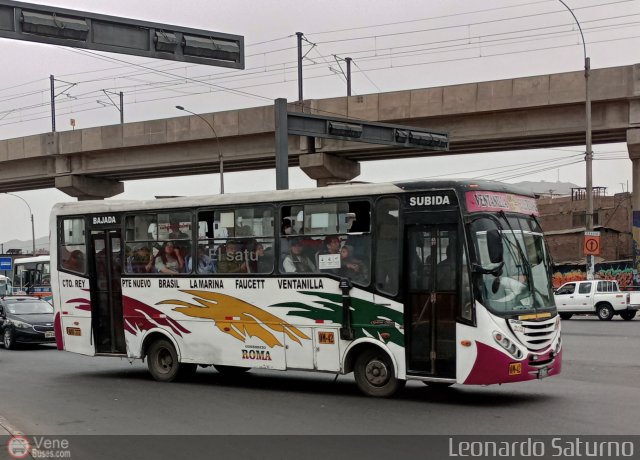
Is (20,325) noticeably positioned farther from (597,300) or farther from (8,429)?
(597,300)

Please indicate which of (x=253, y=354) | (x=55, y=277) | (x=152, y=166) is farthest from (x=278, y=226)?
(x=152, y=166)

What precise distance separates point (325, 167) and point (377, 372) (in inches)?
1209

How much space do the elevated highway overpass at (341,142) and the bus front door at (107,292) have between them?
2526 cm

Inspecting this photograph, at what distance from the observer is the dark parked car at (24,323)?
22812 mm

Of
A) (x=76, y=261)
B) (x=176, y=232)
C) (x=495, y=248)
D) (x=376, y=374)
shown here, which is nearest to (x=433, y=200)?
(x=495, y=248)

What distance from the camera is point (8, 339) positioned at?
23062 millimetres

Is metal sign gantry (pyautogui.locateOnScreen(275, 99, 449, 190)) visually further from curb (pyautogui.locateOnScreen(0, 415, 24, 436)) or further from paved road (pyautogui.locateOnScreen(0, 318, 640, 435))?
curb (pyautogui.locateOnScreen(0, 415, 24, 436))

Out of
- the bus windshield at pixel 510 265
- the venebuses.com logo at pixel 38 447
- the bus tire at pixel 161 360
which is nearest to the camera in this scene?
the venebuses.com logo at pixel 38 447

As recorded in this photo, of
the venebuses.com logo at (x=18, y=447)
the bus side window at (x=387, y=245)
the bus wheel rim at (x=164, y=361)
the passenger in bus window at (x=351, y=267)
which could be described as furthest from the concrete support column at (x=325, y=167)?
the venebuses.com logo at (x=18, y=447)

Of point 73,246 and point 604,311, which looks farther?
point 604,311

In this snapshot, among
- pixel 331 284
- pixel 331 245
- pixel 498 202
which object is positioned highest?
pixel 498 202

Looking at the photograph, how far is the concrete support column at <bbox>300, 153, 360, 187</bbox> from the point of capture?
42.0 meters

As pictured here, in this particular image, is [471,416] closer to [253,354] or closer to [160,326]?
[253,354]

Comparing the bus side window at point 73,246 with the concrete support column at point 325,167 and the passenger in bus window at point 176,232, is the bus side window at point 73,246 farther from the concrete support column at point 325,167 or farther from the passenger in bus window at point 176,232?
the concrete support column at point 325,167
